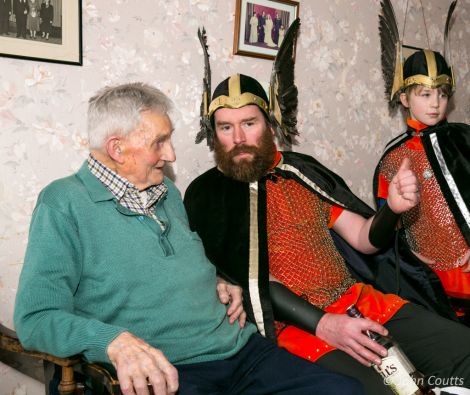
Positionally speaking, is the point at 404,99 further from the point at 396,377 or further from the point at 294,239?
the point at 396,377

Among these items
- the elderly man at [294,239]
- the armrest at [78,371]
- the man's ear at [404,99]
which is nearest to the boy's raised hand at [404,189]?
the elderly man at [294,239]

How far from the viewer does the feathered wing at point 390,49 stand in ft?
8.34

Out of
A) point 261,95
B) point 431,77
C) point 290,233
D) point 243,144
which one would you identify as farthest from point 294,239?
point 431,77

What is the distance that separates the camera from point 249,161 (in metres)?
2.00

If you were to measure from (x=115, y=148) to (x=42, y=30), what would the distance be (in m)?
0.58

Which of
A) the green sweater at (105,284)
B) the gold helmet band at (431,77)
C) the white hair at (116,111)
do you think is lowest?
the green sweater at (105,284)

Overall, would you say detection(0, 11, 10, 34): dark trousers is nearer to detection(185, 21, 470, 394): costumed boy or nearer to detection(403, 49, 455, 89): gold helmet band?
detection(185, 21, 470, 394): costumed boy

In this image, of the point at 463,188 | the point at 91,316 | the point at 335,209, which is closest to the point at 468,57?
the point at 463,188

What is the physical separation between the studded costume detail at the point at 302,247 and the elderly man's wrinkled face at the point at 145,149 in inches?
23.4

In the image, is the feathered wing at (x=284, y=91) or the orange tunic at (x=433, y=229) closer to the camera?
the feathered wing at (x=284, y=91)

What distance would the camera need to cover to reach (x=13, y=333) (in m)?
1.63

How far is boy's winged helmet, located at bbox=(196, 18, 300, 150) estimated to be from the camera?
6.54 feet

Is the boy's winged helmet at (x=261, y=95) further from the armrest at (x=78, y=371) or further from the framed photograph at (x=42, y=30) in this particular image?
the armrest at (x=78, y=371)

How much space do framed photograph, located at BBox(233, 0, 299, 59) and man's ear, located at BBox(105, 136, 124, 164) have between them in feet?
3.27
